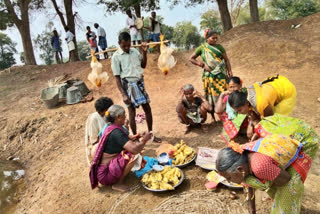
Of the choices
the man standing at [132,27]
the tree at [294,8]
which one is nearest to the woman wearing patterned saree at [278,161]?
the man standing at [132,27]

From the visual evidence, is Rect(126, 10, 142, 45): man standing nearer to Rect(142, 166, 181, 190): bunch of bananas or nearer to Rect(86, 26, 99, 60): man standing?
Rect(86, 26, 99, 60): man standing

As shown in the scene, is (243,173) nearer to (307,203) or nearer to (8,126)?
(307,203)

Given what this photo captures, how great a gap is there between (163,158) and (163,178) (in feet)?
1.49

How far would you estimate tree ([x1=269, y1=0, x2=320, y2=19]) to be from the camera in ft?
69.6

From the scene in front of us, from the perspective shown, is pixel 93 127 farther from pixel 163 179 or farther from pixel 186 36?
pixel 186 36

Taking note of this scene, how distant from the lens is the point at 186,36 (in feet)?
117

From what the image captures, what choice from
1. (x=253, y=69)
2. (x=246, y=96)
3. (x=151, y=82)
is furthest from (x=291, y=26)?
(x=246, y=96)

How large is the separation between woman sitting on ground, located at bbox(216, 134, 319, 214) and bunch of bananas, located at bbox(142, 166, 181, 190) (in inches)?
A: 48.4

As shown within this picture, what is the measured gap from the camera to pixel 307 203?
2.23 metres

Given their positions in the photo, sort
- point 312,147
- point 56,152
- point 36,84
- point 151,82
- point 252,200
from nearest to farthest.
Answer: point 312,147
point 252,200
point 56,152
point 151,82
point 36,84

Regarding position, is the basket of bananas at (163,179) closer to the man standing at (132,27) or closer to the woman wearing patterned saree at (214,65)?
the woman wearing patterned saree at (214,65)

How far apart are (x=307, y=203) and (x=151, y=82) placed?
5.94 metres

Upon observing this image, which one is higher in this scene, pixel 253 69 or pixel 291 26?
pixel 291 26

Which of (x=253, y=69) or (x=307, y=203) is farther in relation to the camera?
(x=253, y=69)
